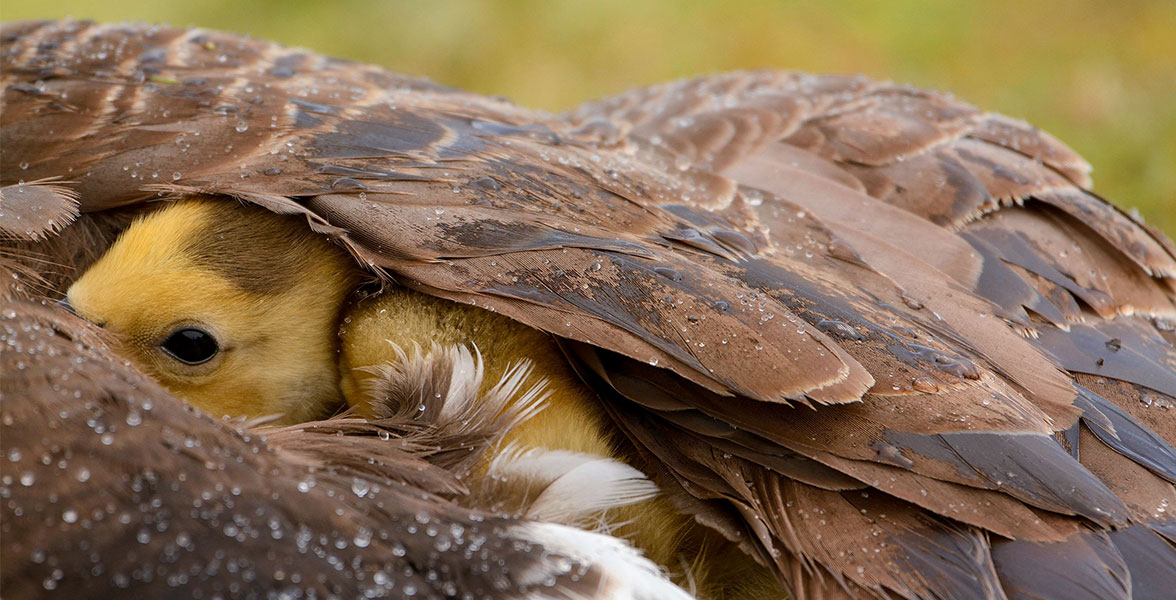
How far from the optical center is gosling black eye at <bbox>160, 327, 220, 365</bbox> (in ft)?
6.17

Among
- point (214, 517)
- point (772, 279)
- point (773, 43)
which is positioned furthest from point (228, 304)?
point (773, 43)

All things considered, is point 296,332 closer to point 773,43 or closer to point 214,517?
point 214,517

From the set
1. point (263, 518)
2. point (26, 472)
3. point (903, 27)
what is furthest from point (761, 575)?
point (903, 27)

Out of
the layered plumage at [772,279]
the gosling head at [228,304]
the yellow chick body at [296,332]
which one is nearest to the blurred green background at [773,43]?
the layered plumage at [772,279]

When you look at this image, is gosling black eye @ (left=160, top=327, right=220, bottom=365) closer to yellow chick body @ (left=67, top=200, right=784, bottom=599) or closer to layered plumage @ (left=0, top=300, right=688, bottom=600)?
yellow chick body @ (left=67, top=200, right=784, bottom=599)

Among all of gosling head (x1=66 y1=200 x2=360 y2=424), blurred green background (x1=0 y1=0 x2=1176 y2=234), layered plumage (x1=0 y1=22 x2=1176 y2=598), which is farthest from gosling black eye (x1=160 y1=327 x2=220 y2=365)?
blurred green background (x1=0 y1=0 x2=1176 y2=234)

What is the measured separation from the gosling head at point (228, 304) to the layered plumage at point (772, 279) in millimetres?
82

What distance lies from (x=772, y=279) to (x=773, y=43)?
4.12 m

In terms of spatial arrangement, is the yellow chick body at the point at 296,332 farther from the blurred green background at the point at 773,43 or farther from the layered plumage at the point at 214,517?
the blurred green background at the point at 773,43

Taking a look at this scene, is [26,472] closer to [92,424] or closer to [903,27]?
[92,424]

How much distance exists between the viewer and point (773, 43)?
563 cm

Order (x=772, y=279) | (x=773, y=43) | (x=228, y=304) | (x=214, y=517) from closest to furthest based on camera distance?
(x=214, y=517) → (x=772, y=279) → (x=228, y=304) → (x=773, y=43)

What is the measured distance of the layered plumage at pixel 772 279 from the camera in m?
1.57

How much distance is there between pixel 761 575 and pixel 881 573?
271 millimetres
